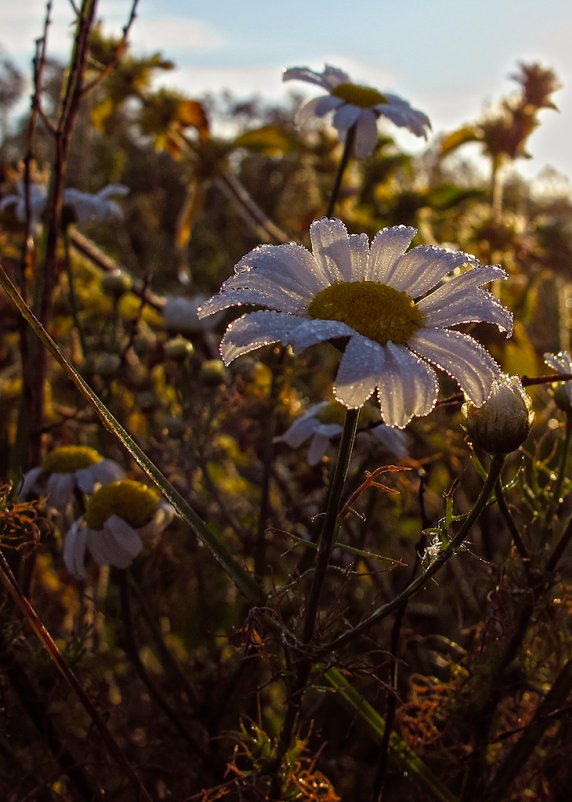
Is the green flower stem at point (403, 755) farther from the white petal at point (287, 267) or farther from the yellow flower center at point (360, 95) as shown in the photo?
the yellow flower center at point (360, 95)

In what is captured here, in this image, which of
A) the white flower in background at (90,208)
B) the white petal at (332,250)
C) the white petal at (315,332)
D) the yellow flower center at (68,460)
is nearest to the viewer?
the white petal at (315,332)

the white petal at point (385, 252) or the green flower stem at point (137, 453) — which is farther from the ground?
the white petal at point (385, 252)

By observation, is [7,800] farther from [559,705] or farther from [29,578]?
[559,705]

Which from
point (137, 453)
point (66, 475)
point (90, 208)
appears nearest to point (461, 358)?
point (137, 453)

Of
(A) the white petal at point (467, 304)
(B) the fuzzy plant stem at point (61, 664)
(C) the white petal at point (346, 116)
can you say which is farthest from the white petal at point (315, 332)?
(C) the white petal at point (346, 116)

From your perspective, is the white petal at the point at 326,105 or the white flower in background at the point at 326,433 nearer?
the white flower in background at the point at 326,433

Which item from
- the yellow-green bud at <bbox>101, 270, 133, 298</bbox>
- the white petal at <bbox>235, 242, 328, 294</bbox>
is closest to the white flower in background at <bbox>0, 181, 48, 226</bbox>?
the yellow-green bud at <bbox>101, 270, 133, 298</bbox>

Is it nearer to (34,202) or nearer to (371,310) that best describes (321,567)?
(371,310)
